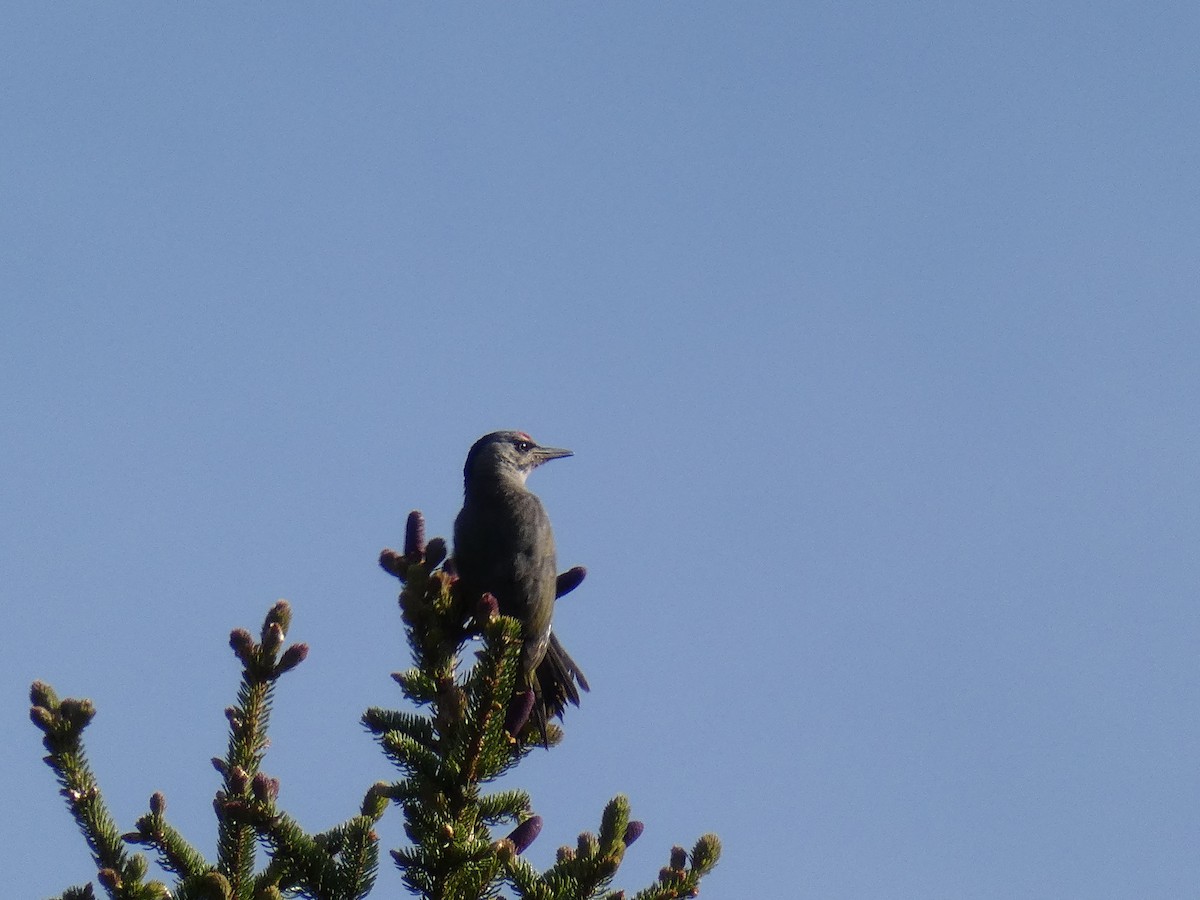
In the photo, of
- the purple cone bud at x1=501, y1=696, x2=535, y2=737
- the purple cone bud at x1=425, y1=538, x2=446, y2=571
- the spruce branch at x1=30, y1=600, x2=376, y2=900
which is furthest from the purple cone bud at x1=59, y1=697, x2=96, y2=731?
the purple cone bud at x1=425, y1=538, x2=446, y2=571

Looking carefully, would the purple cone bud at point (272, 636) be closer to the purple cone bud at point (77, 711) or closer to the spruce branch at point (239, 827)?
the spruce branch at point (239, 827)

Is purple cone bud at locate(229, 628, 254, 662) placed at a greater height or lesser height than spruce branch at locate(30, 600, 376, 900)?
greater

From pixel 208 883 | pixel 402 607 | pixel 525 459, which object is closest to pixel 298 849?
pixel 208 883

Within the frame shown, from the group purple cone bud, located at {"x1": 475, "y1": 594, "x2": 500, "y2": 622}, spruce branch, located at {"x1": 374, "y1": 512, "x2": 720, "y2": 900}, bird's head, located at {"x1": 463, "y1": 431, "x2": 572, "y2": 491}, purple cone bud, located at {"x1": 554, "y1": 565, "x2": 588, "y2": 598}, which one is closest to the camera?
spruce branch, located at {"x1": 374, "y1": 512, "x2": 720, "y2": 900}

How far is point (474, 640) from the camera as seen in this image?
15.6 feet

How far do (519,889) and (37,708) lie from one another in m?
1.36

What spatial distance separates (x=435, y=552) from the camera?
4.57 meters

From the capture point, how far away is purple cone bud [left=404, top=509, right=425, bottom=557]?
4.52 metres

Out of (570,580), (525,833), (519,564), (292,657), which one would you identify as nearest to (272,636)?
(292,657)

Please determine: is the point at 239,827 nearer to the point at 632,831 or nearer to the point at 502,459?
the point at 632,831

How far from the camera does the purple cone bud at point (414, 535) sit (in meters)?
4.52

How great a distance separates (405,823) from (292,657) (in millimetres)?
553

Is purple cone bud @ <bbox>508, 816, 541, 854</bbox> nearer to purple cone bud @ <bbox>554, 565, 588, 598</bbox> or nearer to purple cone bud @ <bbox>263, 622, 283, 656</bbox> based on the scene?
purple cone bud @ <bbox>263, 622, 283, 656</bbox>

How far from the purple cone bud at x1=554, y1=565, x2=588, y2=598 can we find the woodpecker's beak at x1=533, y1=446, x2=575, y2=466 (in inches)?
94.9
